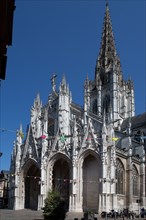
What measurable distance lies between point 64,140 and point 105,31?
52701 millimetres

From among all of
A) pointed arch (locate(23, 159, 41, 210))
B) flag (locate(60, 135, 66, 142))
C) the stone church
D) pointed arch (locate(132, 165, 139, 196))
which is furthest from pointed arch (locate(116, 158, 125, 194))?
pointed arch (locate(23, 159, 41, 210))

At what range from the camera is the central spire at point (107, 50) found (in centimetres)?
8112

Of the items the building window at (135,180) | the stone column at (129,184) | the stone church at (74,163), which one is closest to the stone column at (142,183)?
the stone church at (74,163)

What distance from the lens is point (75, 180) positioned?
38969mm

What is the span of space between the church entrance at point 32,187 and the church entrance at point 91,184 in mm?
6813

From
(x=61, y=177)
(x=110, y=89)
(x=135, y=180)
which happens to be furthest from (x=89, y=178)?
(x=110, y=89)

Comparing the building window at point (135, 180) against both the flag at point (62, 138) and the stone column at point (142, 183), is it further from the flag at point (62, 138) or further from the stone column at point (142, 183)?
the flag at point (62, 138)

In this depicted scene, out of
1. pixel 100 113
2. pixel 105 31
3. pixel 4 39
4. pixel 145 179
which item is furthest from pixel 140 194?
pixel 105 31

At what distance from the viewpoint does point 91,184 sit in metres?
40.0

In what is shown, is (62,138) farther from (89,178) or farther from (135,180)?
(135,180)

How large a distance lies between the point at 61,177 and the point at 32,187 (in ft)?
14.4

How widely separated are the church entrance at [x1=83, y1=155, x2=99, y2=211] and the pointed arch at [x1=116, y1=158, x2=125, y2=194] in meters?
3.78

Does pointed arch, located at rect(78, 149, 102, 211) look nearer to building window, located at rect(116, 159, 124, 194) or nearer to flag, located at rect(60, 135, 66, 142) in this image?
flag, located at rect(60, 135, 66, 142)

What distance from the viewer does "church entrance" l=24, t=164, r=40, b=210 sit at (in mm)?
44062
